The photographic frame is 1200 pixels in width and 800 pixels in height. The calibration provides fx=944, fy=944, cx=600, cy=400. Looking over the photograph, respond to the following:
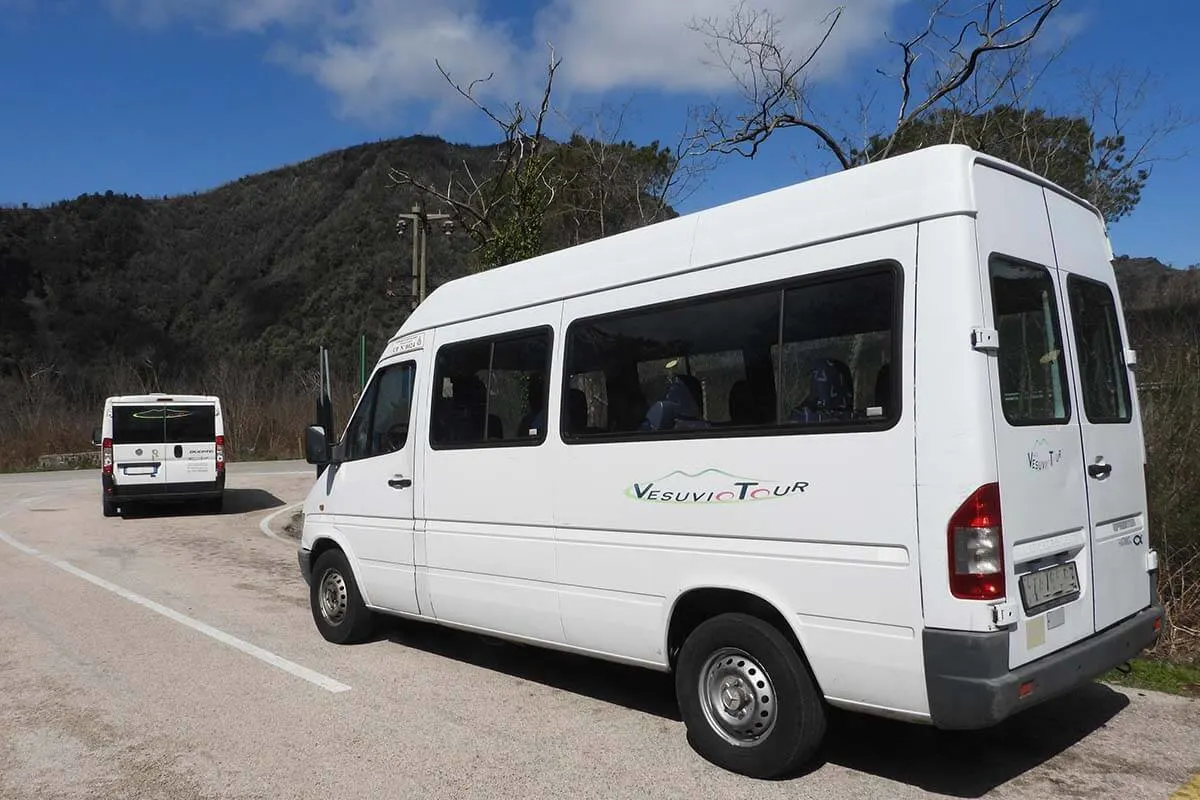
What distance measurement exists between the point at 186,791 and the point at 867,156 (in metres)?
13.3

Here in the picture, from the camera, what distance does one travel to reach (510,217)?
1536 centimetres

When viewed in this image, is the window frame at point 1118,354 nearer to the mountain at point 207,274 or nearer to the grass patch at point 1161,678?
the grass patch at point 1161,678

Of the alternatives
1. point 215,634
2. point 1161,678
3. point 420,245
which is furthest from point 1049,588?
point 420,245

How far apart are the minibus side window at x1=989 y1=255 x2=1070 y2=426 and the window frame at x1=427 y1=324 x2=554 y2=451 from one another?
2.48 m

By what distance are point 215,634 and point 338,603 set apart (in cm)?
124

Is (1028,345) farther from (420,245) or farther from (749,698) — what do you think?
(420,245)

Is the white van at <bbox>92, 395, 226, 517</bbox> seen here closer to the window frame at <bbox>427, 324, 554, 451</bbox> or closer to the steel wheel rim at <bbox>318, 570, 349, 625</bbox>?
the steel wheel rim at <bbox>318, 570, 349, 625</bbox>

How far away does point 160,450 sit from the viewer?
16.7 meters

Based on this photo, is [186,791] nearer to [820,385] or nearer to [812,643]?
[812,643]

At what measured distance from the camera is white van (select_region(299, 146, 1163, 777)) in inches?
148

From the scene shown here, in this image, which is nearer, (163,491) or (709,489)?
(709,489)

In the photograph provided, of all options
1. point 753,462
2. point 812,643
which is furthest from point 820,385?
point 812,643

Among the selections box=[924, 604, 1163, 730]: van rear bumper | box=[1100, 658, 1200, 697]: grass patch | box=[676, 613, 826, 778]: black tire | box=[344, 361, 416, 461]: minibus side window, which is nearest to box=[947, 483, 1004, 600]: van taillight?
box=[924, 604, 1163, 730]: van rear bumper

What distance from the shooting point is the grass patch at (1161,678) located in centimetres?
567
